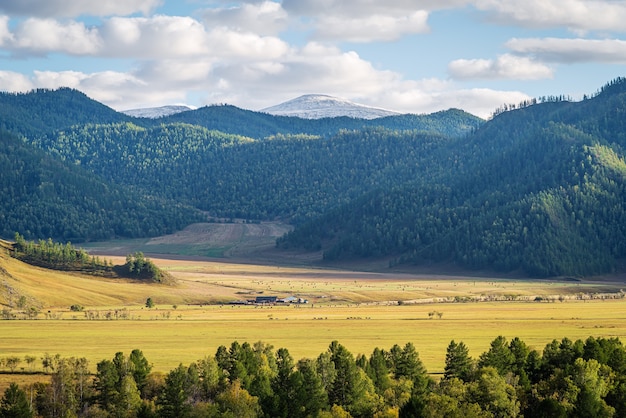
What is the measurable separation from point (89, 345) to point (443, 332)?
51.6 metres

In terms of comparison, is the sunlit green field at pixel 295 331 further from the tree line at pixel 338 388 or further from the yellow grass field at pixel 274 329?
the tree line at pixel 338 388

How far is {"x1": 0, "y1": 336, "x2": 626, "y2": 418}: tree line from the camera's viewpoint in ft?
290

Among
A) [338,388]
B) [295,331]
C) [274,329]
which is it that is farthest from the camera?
[274,329]

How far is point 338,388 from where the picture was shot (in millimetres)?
95062

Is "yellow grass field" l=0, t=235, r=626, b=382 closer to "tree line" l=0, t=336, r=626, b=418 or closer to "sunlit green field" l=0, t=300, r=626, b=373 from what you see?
"sunlit green field" l=0, t=300, r=626, b=373

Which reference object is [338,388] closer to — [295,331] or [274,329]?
[295,331]

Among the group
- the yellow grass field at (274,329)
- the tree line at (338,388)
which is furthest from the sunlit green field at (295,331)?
the tree line at (338,388)

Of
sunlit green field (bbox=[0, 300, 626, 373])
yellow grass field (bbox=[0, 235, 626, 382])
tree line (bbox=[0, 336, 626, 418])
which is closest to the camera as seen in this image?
tree line (bbox=[0, 336, 626, 418])

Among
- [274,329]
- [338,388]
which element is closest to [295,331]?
[274,329]

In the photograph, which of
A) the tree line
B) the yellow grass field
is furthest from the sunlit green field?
the tree line

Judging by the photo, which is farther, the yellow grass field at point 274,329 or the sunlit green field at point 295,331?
the yellow grass field at point 274,329

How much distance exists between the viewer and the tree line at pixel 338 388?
290 ft

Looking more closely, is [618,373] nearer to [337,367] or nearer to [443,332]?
[337,367]

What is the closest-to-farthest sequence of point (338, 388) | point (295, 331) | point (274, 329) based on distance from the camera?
point (338, 388)
point (295, 331)
point (274, 329)
